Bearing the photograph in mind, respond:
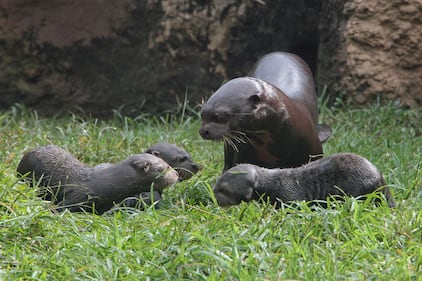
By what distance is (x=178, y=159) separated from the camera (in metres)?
6.52

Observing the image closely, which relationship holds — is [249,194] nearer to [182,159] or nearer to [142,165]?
[142,165]

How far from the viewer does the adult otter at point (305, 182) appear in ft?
18.2

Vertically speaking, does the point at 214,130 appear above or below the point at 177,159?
above

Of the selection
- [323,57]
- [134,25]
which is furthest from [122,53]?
[323,57]

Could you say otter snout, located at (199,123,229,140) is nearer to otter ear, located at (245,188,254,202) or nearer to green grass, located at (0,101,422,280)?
green grass, located at (0,101,422,280)

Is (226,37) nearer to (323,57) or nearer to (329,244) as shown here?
(323,57)

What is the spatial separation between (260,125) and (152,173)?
683mm

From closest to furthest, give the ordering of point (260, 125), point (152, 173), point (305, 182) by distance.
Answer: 1. point (305, 182)
2. point (152, 173)
3. point (260, 125)

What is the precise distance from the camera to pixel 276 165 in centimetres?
627

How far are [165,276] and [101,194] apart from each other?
62.8 inches

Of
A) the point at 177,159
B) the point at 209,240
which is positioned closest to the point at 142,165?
the point at 177,159

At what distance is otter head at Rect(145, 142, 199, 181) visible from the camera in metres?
6.47

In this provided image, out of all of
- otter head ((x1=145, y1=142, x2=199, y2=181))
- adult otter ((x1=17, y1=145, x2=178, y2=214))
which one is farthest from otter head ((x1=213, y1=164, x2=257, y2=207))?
otter head ((x1=145, y1=142, x2=199, y2=181))

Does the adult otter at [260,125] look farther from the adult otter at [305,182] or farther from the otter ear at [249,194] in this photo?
the otter ear at [249,194]
